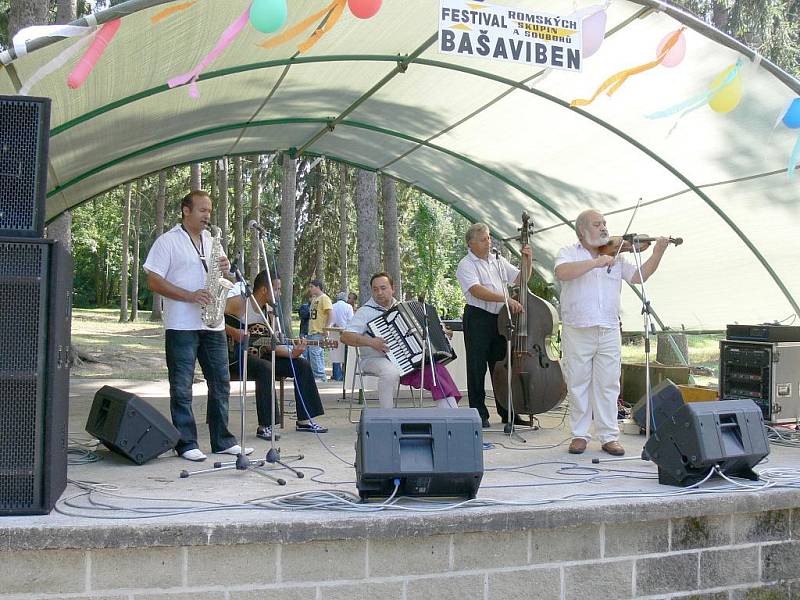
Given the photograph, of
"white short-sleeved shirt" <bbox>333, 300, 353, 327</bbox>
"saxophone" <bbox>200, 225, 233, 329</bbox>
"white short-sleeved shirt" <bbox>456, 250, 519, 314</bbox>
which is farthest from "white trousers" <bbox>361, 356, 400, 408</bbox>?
"white short-sleeved shirt" <bbox>333, 300, 353, 327</bbox>

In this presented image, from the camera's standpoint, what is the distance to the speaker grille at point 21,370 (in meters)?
3.61

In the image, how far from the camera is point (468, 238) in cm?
682

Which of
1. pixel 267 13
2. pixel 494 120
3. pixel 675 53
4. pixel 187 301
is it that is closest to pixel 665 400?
pixel 675 53

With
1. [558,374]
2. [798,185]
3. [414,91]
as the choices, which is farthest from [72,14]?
[798,185]

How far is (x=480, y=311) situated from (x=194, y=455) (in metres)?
2.64

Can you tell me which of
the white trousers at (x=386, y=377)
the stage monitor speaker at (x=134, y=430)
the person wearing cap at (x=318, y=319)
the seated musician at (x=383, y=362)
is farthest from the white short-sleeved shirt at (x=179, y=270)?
the person wearing cap at (x=318, y=319)

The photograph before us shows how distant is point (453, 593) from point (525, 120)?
511cm

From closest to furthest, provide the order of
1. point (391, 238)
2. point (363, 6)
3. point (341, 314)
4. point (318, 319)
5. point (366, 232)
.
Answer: point (363, 6), point (318, 319), point (366, 232), point (341, 314), point (391, 238)

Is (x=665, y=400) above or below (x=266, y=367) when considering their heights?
below

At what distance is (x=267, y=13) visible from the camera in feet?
15.4

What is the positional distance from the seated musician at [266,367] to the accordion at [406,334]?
2.28 ft

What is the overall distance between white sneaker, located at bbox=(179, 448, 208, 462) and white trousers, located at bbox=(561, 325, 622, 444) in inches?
99.1

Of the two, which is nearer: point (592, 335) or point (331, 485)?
point (331, 485)

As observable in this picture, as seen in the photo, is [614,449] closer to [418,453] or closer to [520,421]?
[520,421]
